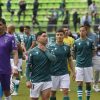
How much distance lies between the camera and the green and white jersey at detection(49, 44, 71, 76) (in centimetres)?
1245

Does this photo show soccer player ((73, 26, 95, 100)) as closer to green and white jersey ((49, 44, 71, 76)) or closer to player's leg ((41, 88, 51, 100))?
green and white jersey ((49, 44, 71, 76))

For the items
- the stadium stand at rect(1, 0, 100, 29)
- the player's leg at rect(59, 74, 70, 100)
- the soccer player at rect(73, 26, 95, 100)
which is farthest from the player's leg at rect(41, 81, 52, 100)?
the stadium stand at rect(1, 0, 100, 29)

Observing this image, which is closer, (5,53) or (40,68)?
(40,68)

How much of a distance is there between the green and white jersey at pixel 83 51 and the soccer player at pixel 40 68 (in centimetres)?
325

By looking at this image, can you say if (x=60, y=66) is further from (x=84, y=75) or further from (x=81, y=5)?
(x=81, y=5)

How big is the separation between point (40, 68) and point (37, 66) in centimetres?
8

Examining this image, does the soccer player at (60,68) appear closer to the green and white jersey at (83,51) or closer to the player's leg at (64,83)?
the player's leg at (64,83)

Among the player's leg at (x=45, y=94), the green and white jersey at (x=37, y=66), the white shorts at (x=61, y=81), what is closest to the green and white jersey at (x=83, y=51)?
the white shorts at (x=61, y=81)

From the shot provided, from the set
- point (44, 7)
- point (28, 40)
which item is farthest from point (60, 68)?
point (44, 7)

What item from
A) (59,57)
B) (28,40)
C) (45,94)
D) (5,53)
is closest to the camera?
(45,94)

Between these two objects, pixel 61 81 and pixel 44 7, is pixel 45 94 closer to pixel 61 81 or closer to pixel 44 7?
pixel 61 81

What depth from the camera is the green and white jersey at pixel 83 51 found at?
1388 centimetres

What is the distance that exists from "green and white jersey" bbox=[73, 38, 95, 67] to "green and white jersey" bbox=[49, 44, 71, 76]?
1.41 metres

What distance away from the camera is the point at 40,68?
35.1 ft
